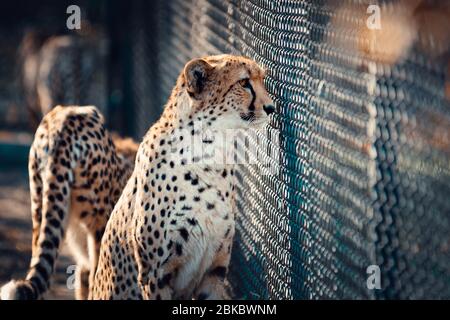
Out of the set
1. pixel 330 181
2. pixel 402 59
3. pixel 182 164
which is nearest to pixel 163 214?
pixel 182 164

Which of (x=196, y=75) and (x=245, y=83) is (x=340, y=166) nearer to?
(x=245, y=83)

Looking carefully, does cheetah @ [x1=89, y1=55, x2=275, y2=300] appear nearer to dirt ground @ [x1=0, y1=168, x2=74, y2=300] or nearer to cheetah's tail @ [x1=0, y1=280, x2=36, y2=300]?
cheetah's tail @ [x1=0, y1=280, x2=36, y2=300]

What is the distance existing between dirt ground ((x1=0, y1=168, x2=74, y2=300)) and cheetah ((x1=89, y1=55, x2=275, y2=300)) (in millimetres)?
1095

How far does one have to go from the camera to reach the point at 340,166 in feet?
9.39

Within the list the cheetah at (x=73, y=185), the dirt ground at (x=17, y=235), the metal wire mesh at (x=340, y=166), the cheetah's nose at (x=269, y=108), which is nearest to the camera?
the metal wire mesh at (x=340, y=166)

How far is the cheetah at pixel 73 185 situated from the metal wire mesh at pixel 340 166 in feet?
2.10

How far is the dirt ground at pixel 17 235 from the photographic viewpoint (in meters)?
5.29

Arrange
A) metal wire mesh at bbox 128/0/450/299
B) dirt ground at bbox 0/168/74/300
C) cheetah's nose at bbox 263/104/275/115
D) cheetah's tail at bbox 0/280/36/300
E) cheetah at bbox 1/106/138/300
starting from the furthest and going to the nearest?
1. dirt ground at bbox 0/168/74/300
2. cheetah at bbox 1/106/138/300
3. cheetah's tail at bbox 0/280/36/300
4. cheetah's nose at bbox 263/104/275/115
5. metal wire mesh at bbox 128/0/450/299

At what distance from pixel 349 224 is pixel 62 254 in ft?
11.2

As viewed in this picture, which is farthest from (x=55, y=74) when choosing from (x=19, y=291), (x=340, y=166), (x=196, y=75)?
(x=340, y=166)

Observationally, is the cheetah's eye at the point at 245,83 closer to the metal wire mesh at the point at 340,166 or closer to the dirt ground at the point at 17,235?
the metal wire mesh at the point at 340,166

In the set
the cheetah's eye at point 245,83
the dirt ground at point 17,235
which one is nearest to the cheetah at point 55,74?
the dirt ground at point 17,235

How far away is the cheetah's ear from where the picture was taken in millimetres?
3469

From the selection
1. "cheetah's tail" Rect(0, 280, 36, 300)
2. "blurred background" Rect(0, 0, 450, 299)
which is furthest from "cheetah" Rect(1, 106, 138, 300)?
"blurred background" Rect(0, 0, 450, 299)
